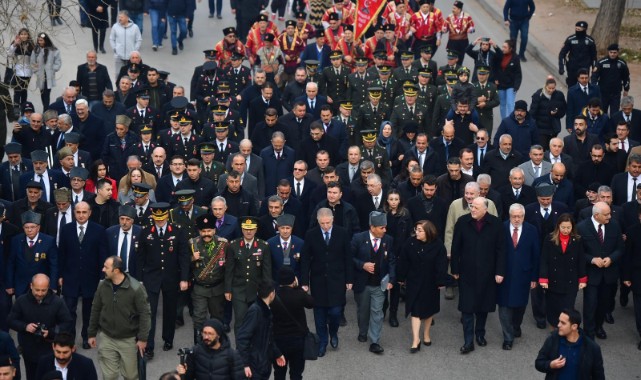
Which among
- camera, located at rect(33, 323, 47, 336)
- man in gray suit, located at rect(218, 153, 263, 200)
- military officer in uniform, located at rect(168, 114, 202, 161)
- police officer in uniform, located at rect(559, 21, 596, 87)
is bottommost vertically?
camera, located at rect(33, 323, 47, 336)

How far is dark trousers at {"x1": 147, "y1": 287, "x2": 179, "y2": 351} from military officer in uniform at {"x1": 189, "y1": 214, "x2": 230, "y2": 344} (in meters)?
0.27

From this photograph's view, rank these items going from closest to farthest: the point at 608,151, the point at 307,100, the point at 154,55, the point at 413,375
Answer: the point at 413,375, the point at 608,151, the point at 307,100, the point at 154,55

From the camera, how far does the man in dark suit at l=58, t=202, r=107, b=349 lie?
657 inches

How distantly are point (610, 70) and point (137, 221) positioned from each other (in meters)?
10.2

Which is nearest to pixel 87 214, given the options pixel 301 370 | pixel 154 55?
pixel 301 370

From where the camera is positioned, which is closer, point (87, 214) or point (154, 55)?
point (87, 214)

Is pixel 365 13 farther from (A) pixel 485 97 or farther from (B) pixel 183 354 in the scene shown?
(B) pixel 183 354

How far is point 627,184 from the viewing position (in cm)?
1870

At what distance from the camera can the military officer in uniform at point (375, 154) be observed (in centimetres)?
1969

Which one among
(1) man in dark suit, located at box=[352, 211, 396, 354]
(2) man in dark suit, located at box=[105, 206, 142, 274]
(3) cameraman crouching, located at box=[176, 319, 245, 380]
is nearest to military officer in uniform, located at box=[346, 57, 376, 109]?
(1) man in dark suit, located at box=[352, 211, 396, 354]

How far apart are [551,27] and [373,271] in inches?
643

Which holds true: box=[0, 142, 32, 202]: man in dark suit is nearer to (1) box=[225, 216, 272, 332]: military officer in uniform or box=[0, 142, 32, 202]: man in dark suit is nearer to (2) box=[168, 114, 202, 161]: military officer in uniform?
(2) box=[168, 114, 202, 161]: military officer in uniform

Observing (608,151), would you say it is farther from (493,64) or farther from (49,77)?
(49,77)

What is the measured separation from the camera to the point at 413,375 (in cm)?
1606
